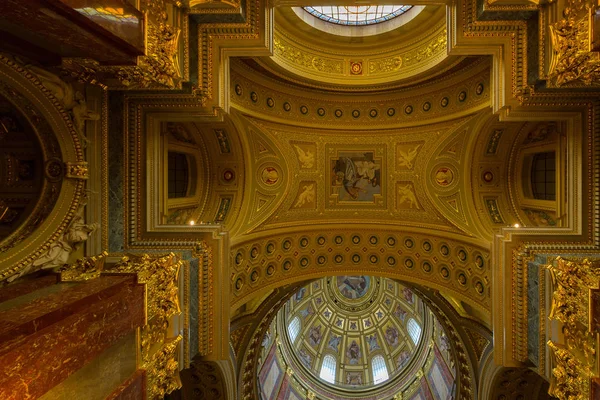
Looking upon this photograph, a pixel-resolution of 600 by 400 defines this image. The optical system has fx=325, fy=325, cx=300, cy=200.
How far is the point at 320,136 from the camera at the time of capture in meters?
11.4

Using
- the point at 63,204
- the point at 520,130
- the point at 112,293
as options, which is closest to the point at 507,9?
the point at 520,130

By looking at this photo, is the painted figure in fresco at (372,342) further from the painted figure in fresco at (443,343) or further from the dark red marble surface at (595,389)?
the dark red marble surface at (595,389)

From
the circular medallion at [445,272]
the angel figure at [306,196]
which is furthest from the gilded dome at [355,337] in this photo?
the angel figure at [306,196]

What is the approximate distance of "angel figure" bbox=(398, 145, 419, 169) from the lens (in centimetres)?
1112

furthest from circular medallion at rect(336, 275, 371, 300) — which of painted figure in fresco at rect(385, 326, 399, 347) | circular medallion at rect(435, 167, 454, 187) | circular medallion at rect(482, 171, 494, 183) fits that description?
circular medallion at rect(482, 171, 494, 183)

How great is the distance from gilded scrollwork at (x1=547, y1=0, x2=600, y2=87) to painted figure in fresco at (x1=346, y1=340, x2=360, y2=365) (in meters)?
18.4

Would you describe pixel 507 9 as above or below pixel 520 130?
above

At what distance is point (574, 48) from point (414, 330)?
15.6 meters

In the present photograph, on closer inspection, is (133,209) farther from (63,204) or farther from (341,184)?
(341,184)

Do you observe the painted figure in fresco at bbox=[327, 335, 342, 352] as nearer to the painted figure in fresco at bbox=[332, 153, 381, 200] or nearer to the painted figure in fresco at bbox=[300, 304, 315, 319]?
the painted figure in fresco at bbox=[300, 304, 315, 319]

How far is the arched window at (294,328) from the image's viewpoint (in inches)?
694

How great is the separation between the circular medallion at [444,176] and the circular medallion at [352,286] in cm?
1163

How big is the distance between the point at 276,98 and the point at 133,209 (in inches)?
223

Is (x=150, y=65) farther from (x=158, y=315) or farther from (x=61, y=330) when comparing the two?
(x=158, y=315)
